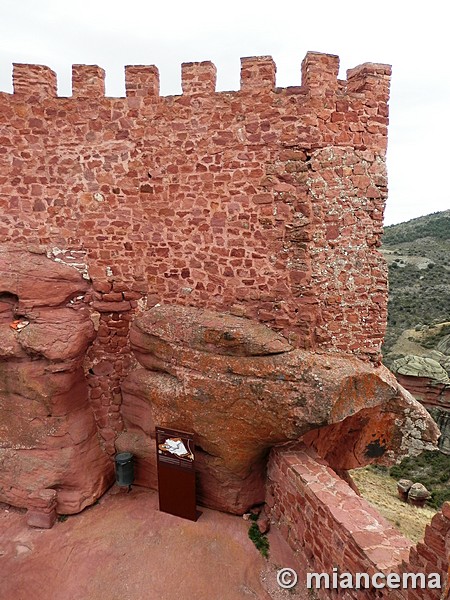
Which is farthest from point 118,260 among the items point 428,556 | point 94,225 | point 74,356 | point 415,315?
point 415,315

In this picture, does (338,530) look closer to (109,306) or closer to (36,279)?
(109,306)

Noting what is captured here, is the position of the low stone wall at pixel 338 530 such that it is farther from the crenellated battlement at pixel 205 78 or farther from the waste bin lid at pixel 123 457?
the crenellated battlement at pixel 205 78

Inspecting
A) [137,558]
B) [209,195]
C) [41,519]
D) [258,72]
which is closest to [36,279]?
[209,195]

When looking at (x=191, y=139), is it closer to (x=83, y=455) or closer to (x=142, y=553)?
(x=83, y=455)

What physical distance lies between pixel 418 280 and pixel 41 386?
30.1 meters

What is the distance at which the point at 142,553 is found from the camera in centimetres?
615

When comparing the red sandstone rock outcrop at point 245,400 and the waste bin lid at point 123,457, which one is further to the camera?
the waste bin lid at point 123,457

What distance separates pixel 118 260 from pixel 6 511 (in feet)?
15.3

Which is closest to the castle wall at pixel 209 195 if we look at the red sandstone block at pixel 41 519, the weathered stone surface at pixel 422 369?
the red sandstone block at pixel 41 519

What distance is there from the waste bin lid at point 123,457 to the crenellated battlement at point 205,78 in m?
6.05

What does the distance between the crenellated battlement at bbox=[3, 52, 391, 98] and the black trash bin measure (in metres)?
6.08

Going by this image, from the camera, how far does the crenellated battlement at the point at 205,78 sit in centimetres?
612

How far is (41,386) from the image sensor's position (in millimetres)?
6820

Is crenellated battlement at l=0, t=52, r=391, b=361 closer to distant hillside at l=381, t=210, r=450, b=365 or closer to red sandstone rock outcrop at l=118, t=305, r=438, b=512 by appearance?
red sandstone rock outcrop at l=118, t=305, r=438, b=512
